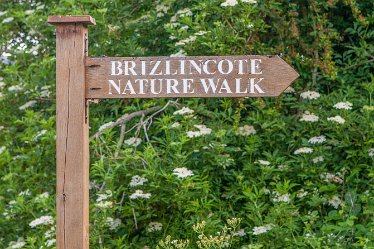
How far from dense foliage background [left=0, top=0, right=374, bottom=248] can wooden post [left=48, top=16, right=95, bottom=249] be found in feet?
4.44

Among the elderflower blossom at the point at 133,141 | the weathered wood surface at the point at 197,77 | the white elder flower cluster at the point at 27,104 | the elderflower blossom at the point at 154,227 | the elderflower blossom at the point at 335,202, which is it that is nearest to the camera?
the weathered wood surface at the point at 197,77

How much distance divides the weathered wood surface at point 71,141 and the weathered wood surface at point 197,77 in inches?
5.9

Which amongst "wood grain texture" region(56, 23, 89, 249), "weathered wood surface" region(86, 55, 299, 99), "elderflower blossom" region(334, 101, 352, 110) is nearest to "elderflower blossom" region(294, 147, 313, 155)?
"elderflower blossom" region(334, 101, 352, 110)

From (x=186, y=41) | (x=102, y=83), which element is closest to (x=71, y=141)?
(x=102, y=83)

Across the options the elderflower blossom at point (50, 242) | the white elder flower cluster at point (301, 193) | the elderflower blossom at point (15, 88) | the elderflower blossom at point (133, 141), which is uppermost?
the elderflower blossom at point (15, 88)

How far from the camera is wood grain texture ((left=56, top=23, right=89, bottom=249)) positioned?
501 centimetres

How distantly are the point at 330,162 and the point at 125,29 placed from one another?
2.02 meters

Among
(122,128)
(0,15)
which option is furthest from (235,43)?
(0,15)

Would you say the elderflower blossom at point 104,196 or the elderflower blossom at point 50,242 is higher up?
the elderflower blossom at point 104,196

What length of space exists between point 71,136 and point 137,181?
168cm

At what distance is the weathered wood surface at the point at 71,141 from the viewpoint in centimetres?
501

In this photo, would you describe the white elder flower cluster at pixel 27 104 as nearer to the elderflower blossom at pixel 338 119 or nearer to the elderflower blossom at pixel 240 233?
the elderflower blossom at pixel 240 233

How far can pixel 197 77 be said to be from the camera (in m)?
4.98

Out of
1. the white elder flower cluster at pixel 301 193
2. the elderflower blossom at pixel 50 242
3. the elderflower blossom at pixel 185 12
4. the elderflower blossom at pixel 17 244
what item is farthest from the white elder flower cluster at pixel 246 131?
the elderflower blossom at pixel 17 244
